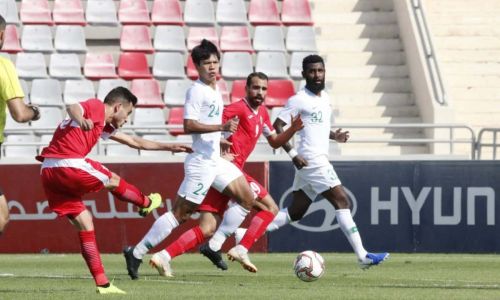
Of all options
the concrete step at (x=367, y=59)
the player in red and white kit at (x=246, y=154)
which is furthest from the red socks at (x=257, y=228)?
the concrete step at (x=367, y=59)

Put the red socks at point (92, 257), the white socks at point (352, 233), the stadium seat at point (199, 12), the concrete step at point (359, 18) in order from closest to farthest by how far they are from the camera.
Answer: the red socks at point (92, 257)
the white socks at point (352, 233)
the stadium seat at point (199, 12)
the concrete step at point (359, 18)

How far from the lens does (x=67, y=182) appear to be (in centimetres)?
1089

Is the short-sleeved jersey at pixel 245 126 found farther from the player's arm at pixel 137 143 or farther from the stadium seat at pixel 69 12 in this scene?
the stadium seat at pixel 69 12

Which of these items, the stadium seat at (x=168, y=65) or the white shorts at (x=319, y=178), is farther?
the stadium seat at (x=168, y=65)

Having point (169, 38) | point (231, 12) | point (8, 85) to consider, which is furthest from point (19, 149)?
point (8, 85)

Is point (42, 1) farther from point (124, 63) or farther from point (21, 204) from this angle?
point (21, 204)

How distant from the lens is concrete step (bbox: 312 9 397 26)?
81.6 feet

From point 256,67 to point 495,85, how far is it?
14.1 feet

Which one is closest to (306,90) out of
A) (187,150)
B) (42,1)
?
(187,150)

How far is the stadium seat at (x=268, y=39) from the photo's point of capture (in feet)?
78.7

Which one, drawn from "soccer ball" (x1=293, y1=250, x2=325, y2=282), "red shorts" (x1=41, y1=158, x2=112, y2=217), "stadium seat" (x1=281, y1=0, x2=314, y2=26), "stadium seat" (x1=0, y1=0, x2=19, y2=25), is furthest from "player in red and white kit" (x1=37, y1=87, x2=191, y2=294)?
"stadium seat" (x1=281, y1=0, x2=314, y2=26)

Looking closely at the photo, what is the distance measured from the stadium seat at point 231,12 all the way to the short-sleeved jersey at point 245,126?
10.2 metres

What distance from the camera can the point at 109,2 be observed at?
79.7ft

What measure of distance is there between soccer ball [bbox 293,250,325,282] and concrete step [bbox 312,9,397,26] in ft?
43.2
